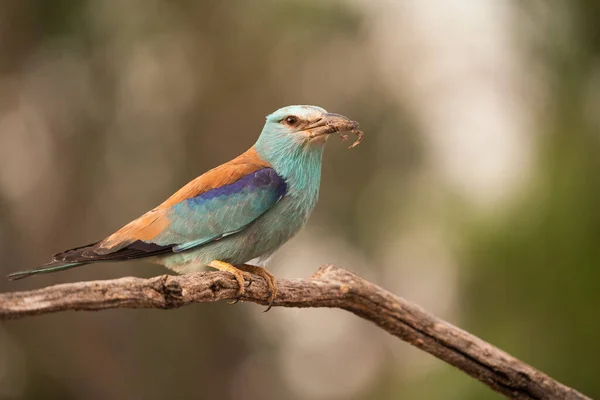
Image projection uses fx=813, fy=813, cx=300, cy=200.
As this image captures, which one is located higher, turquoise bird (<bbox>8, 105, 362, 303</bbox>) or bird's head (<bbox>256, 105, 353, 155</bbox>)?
bird's head (<bbox>256, 105, 353, 155</bbox>)

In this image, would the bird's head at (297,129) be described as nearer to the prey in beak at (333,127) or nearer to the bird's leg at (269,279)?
the prey in beak at (333,127)

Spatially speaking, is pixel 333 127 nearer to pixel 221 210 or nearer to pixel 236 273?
pixel 221 210

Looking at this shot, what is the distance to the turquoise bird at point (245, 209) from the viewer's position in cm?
267

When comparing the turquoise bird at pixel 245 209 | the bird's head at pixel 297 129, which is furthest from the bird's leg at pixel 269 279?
the bird's head at pixel 297 129

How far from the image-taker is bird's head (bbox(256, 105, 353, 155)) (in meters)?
2.83

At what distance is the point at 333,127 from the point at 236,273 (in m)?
0.59

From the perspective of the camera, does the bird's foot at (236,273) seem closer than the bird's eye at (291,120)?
Yes

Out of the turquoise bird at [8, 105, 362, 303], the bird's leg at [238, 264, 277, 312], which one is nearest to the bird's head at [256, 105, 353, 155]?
the turquoise bird at [8, 105, 362, 303]

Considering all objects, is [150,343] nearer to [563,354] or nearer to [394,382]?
[394,382]

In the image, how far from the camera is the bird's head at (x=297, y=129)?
2.83 m

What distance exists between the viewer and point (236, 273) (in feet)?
8.72

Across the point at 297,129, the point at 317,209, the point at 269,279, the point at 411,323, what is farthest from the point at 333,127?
the point at 317,209

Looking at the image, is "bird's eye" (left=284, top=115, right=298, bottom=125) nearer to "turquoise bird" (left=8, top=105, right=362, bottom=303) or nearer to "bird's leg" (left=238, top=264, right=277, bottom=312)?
"turquoise bird" (left=8, top=105, right=362, bottom=303)

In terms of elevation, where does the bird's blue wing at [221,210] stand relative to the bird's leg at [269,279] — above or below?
above
